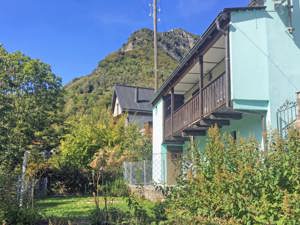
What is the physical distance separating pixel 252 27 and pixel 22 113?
1765cm

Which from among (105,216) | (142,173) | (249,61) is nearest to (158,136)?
(142,173)

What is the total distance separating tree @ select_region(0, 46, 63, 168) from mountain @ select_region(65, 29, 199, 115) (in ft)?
77.5

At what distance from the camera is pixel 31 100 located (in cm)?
2661

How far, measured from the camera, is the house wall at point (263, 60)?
11820 mm

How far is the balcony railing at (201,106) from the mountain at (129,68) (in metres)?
35.5

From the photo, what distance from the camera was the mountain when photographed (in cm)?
5672

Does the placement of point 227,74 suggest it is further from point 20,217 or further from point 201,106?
point 20,217

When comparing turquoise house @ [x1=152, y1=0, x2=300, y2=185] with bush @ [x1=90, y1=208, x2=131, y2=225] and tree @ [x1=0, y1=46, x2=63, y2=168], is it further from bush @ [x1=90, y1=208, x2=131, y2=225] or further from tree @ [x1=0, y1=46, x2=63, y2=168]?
tree @ [x1=0, y1=46, x2=63, y2=168]

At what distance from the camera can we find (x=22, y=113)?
25734mm

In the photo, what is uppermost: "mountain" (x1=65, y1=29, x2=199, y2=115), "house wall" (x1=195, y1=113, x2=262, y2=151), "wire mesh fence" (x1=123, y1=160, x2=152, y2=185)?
"mountain" (x1=65, y1=29, x2=199, y2=115)

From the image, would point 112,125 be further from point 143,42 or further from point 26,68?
point 143,42

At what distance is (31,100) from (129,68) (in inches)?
1536

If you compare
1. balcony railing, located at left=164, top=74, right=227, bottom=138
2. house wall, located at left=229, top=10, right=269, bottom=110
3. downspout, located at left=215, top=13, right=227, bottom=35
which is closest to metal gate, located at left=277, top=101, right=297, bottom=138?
house wall, located at left=229, top=10, right=269, bottom=110

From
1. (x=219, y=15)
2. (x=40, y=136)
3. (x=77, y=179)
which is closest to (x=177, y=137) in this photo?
(x=77, y=179)
